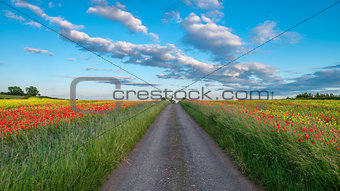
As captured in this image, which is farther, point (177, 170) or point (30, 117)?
point (30, 117)

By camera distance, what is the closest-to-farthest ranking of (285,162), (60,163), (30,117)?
(60,163)
(285,162)
(30,117)

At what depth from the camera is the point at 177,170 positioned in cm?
508

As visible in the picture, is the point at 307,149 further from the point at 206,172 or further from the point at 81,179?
the point at 81,179

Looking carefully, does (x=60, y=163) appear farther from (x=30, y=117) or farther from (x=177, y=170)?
(x=30, y=117)

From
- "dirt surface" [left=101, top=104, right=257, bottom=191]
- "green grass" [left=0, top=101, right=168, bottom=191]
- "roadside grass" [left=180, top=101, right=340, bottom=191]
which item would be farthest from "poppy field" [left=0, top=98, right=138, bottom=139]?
"roadside grass" [left=180, top=101, right=340, bottom=191]

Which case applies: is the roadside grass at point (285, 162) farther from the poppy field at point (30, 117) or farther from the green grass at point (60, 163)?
the poppy field at point (30, 117)

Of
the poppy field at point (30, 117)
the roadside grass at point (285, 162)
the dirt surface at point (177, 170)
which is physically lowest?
the dirt surface at point (177, 170)

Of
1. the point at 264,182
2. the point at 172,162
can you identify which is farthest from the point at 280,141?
the point at 172,162

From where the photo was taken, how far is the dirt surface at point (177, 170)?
4.16 m

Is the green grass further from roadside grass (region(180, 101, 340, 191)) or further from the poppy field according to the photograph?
roadside grass (region(180, 101, 340, 191))

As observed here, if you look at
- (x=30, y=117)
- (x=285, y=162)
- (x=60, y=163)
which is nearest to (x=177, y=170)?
(x=285, y=162)

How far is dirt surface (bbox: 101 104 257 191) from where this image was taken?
4160 millimetres

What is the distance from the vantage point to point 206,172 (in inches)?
194

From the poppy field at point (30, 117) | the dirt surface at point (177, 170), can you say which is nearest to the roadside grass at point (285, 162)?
the dirt surface at point (177, 170)
